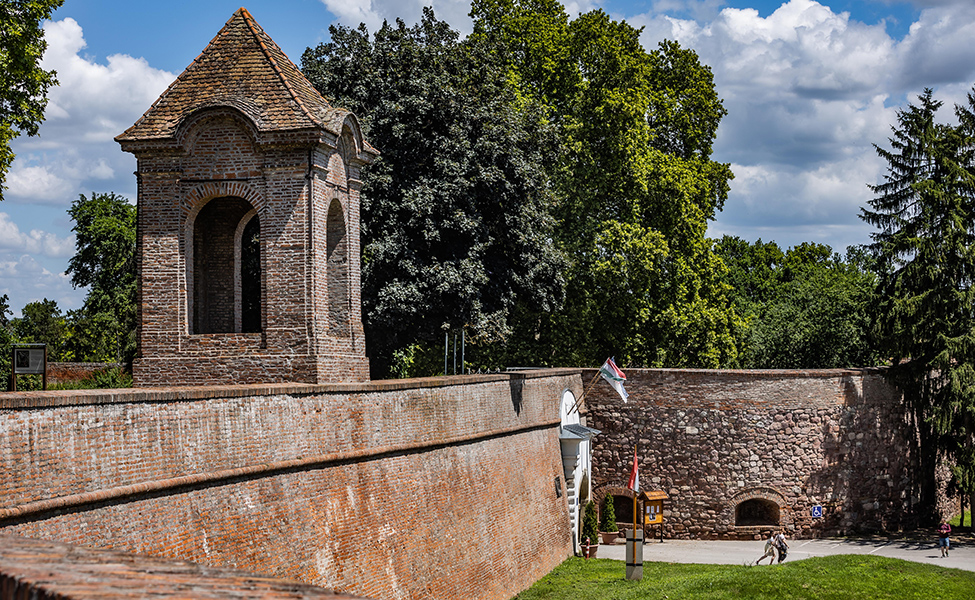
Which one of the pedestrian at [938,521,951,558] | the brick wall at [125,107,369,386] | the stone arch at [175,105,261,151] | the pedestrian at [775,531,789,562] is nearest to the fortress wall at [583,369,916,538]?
the pedestrian at [938,521,951,558]

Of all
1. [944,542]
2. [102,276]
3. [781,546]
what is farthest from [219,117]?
[102,276]

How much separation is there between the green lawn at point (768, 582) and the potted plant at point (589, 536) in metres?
1.43

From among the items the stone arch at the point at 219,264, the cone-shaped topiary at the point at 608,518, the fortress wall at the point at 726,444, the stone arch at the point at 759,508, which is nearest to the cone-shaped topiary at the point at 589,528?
the cone-shaped topiary at the point at 608,518

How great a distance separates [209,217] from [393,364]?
12385 mm

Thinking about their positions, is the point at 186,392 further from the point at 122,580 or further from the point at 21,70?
the point at 21,70

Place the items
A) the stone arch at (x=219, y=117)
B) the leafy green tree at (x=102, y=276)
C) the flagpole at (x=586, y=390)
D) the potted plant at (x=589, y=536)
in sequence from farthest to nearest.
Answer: the leafy green tree at (x=102, y=276) < the flagpole at (x=586, y=390) < the potted plant at (x=589, y=536) < the stone arch at (x=219, y=117)

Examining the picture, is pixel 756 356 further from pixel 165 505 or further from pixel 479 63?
pixel 165 505

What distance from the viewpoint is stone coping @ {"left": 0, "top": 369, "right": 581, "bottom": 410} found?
8727 mm

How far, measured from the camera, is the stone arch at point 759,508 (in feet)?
92.1

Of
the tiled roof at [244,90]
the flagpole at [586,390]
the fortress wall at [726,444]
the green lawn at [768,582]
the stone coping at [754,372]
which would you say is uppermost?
the tiled roof at [244,90]

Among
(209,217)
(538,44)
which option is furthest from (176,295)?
(538,44)

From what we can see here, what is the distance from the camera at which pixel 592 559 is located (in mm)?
24297

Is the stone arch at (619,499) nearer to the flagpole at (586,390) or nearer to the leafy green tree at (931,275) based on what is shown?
the flagpole at (586,390)

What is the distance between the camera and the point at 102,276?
150 ft
